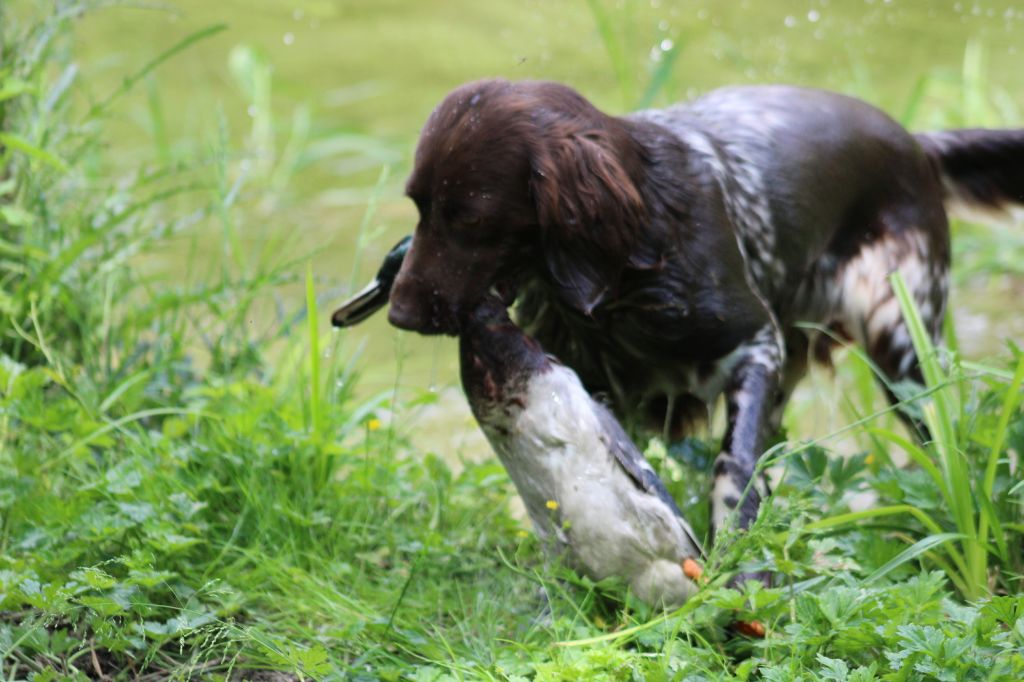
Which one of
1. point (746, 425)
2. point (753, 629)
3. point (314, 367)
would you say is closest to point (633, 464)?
point (753, 629)

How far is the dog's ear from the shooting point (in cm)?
308

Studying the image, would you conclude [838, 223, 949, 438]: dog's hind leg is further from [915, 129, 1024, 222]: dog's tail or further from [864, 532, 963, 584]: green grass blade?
[864, 532, 963, 584]: green grass blade

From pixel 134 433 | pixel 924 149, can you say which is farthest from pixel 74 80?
pixel 924 149

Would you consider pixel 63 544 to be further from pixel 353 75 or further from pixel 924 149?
pixel 353 75

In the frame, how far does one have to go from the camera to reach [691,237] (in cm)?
333

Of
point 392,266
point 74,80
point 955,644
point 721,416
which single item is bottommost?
point 721,416

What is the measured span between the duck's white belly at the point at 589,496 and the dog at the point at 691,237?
219 millimetres

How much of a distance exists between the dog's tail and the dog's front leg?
122 cm

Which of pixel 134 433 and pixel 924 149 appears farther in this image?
pixel 924 149

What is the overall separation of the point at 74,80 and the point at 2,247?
66 cm

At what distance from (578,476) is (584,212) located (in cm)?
63

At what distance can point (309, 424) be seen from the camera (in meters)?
3.58

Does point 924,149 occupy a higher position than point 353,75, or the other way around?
point 924,149

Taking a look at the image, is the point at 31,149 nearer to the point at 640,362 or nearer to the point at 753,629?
the point at 640,362
